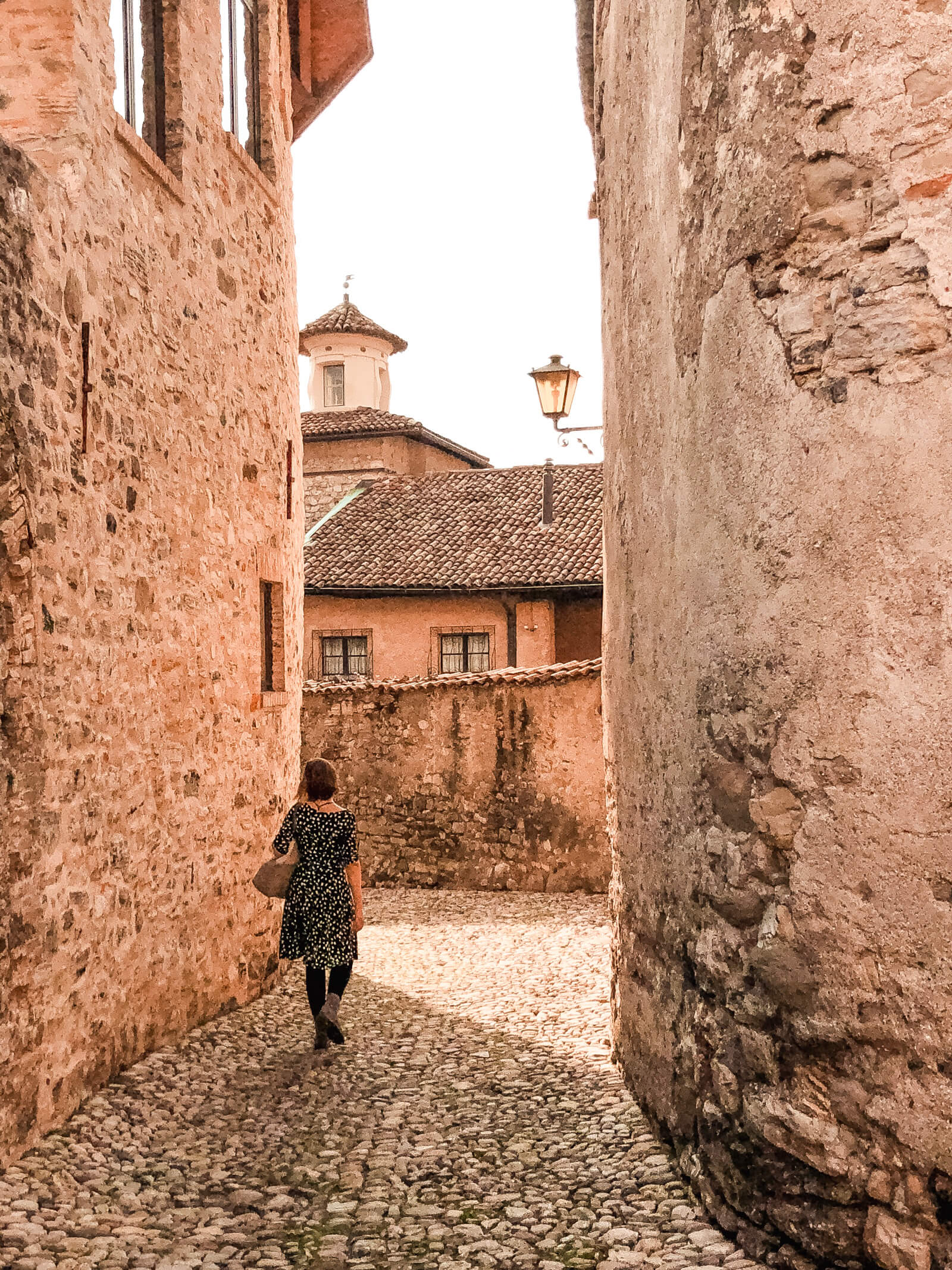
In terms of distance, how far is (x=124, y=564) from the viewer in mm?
5496

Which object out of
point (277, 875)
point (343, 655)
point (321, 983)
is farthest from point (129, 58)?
point (343, 655)

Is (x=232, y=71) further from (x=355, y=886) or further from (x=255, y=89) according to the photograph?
(x=355, y=886)

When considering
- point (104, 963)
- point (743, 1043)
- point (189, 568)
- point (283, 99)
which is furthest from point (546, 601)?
point (743, 1043)

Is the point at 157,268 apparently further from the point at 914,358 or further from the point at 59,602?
the point at 914,358

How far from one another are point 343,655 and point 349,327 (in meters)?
13.5

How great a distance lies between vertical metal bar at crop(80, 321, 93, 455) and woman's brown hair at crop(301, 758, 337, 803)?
1.88 metres

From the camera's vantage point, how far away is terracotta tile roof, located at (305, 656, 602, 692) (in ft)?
38.4

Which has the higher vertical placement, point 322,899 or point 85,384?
point 85,384

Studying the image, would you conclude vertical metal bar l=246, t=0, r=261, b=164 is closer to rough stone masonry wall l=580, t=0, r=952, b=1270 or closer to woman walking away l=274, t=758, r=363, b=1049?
woman walking away l=274, t=758, r=363, b=1049

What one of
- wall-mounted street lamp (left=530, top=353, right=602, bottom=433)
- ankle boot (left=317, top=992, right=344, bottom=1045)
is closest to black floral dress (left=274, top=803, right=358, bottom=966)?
ankle boot (left=317, top=992, right=344, bottom=1045)

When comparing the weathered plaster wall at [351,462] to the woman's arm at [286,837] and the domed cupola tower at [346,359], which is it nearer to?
the domed cupola tower at [346,359]

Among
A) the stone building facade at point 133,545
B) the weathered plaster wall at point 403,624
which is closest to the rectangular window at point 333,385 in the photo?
the weathered plaster wall at point 403,624

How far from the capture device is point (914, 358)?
3.02 meters

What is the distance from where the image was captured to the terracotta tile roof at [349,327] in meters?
31.0
